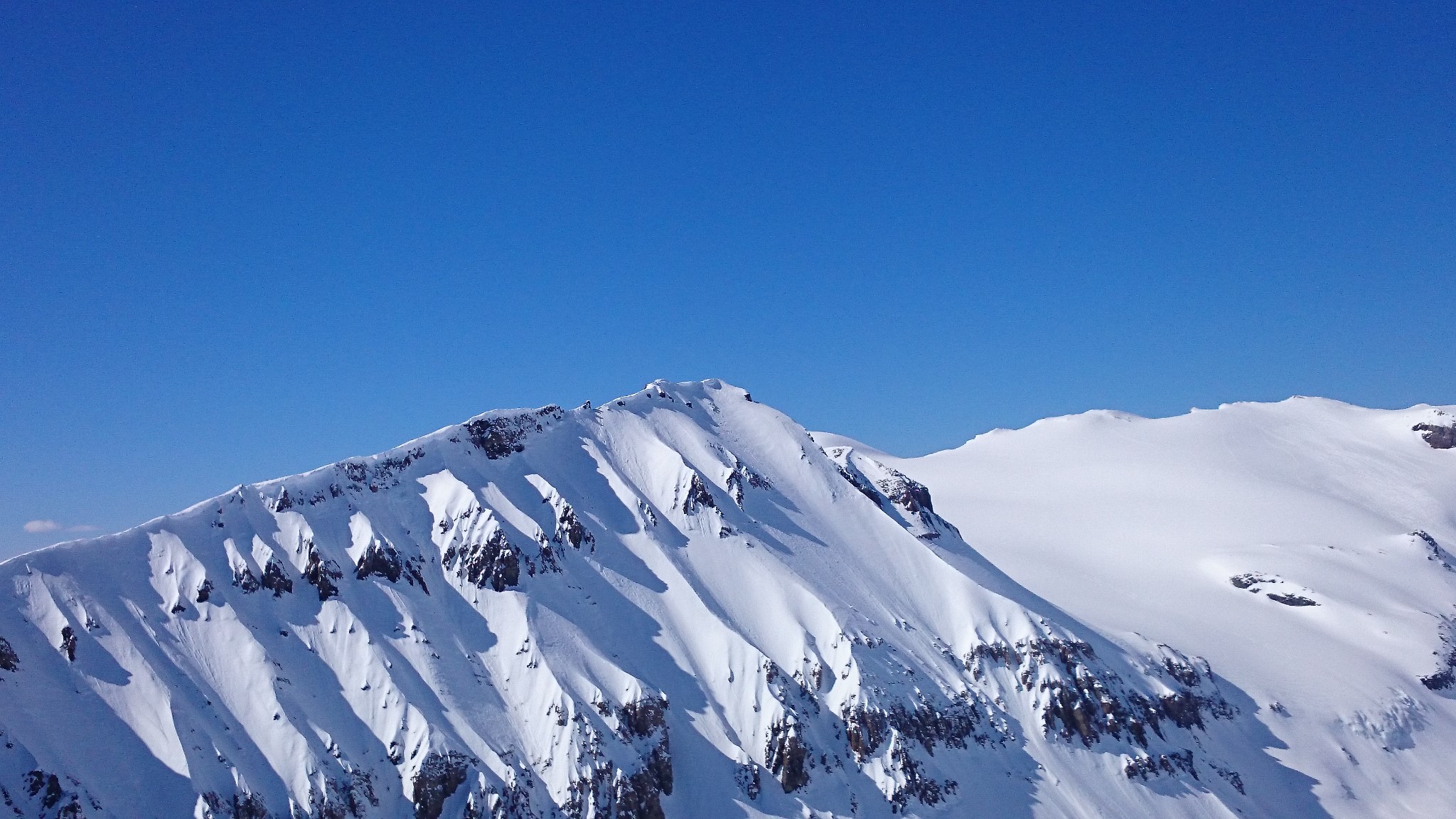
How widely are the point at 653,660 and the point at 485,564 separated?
20760 millimetres

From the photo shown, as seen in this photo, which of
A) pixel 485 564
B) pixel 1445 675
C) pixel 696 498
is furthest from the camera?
pixel 1445 675

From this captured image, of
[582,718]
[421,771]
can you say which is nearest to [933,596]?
[582,718]

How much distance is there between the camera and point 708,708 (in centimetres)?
9338

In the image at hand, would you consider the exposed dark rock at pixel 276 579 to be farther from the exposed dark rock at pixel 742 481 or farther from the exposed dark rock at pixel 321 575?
the exposed dark rock at pixel 742 481

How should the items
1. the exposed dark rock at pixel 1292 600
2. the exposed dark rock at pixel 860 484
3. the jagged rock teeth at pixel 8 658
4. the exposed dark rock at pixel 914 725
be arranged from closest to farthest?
the jagged rock teeth at pixel 8 658, the exposed dark rock at pixel 914 725, the exposed dark rock at pixel 860 484, the exposed dark rock at pixel 1292 600

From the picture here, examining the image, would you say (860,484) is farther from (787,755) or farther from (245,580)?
(245,580)

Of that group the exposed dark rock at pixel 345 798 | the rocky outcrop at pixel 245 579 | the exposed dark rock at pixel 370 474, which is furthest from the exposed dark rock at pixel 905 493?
the rocky outcrop at pixel 245 579

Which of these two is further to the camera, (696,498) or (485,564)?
(696,498)

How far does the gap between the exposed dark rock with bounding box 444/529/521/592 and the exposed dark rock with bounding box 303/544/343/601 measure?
11662 mm

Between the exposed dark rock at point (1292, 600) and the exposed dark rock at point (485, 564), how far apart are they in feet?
405

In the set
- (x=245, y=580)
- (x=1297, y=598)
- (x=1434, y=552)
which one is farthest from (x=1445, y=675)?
(x=245, y=580)

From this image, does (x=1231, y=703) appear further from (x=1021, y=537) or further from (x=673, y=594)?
(x=673, y=594)

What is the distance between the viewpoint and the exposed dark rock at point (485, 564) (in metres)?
96.7

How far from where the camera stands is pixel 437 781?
7775 cm
